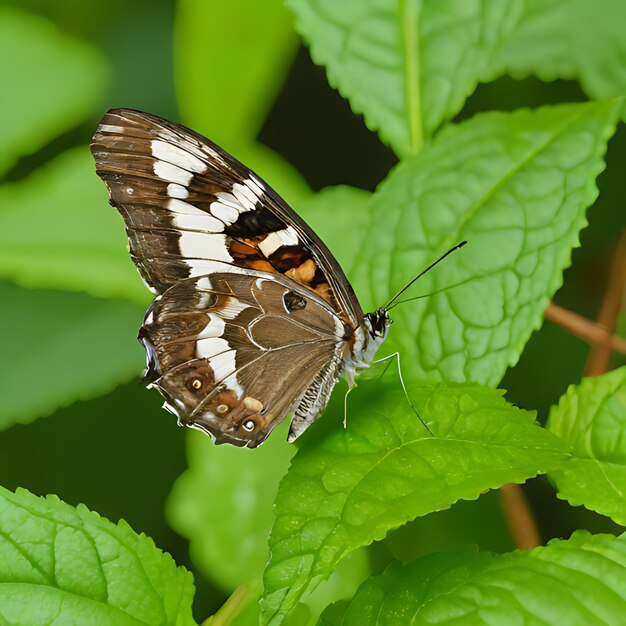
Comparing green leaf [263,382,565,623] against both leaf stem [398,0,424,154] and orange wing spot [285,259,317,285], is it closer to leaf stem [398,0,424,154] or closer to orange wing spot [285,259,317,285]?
orange wing spot [285,259,317,285]

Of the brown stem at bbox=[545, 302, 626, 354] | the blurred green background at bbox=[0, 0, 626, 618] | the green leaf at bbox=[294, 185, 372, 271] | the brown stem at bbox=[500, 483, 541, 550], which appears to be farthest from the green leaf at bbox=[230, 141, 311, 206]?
the brown stem at bbox=[500, 483, 541, 550]

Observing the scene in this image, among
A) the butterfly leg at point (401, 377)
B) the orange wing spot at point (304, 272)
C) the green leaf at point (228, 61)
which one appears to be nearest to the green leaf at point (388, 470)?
the butterfly leg at point (401, 377)

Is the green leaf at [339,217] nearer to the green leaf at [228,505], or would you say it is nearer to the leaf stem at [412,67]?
the leaf stem at [412,67]

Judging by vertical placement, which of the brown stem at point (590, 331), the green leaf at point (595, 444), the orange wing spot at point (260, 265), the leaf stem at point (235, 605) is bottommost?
the leaf stem at point (235, 605)

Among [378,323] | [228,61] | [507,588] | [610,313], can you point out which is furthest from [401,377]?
[228,61]

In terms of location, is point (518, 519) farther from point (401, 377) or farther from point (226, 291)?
point (226, 291)
